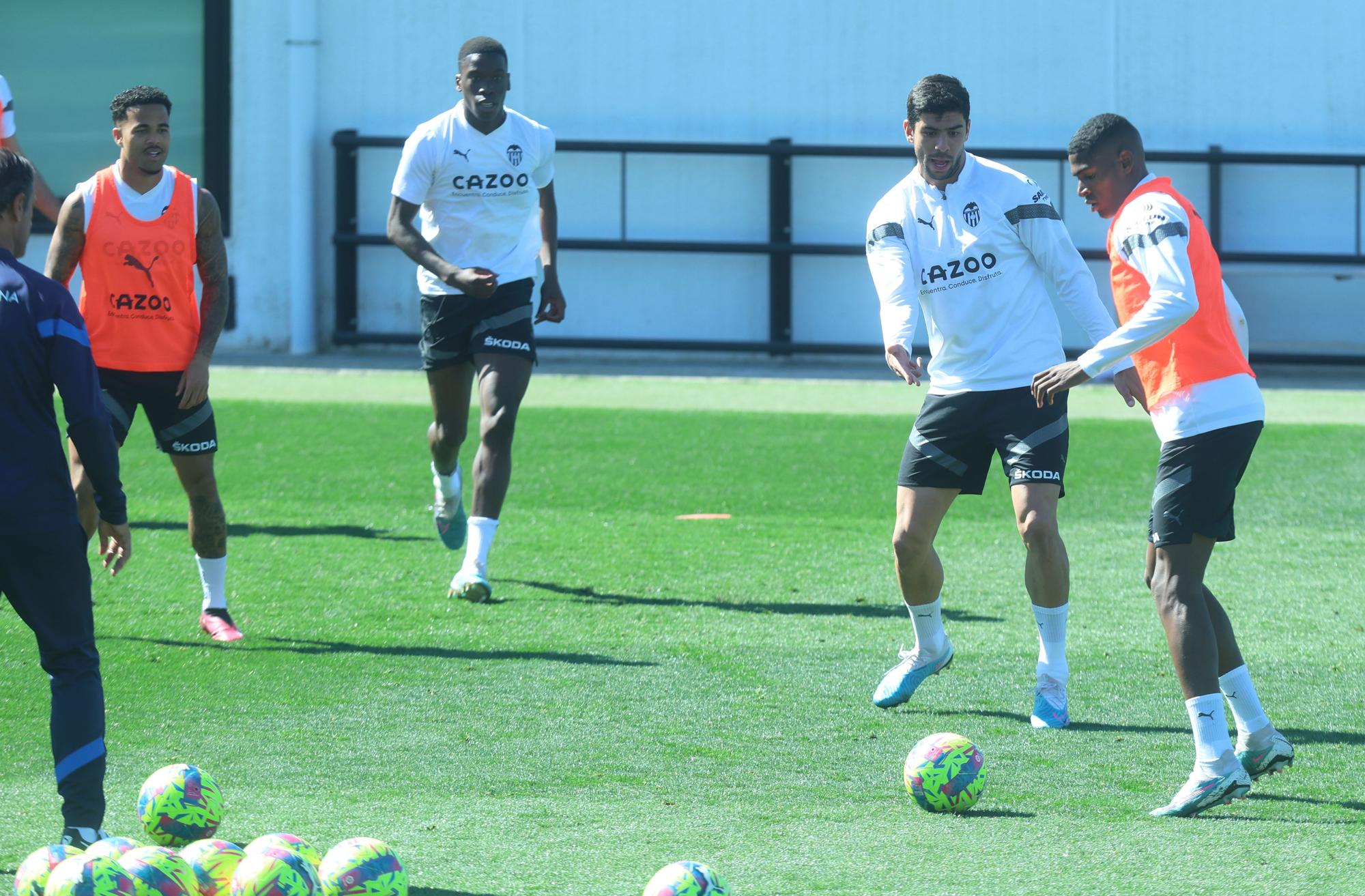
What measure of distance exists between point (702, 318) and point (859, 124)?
2.85 m

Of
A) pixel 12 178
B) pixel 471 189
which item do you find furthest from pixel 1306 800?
pixel 471 189

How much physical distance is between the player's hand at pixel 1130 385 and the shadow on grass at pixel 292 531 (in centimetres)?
471

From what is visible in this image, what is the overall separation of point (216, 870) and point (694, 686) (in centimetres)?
265

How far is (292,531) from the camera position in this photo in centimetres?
948

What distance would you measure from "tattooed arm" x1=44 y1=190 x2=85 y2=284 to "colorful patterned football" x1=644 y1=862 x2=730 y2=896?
3.98 m

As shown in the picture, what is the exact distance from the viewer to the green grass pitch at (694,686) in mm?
4367

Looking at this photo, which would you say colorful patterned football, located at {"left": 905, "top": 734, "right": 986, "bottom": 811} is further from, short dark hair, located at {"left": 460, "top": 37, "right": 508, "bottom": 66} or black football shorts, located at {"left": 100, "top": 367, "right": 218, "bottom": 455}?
short dark hair, located at {"left": 460, "top": 37, "right": 508, "bottom": 66}

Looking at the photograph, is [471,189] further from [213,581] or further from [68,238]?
[213,581]

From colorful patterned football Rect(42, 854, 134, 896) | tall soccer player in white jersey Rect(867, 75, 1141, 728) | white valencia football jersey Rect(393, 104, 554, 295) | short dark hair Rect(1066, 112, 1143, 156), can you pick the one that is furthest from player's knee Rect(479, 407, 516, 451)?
colorful patterned football Rect(42, 854, 134, 896)

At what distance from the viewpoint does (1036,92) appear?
19672 mm

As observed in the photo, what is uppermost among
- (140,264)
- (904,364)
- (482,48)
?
(482,48)

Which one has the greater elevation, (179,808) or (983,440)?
(983,440)

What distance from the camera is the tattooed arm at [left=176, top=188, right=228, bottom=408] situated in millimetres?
6660

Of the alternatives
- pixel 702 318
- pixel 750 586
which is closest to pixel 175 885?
pixel 750 586
